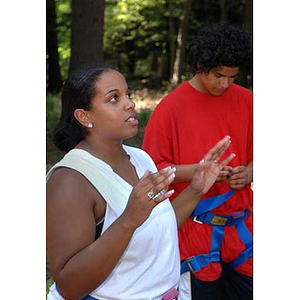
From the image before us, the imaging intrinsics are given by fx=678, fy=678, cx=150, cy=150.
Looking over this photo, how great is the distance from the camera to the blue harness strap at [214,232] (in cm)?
326

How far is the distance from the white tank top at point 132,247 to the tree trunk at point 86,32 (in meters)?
7.11

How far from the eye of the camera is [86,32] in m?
9.38

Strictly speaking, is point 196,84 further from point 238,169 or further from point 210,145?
point 238,169

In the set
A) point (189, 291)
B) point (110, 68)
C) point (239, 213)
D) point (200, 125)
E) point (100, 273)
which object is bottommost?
point (189, 291)

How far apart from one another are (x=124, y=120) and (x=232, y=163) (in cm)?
100

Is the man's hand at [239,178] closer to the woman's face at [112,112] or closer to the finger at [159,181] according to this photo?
the woman's face at [112,112]

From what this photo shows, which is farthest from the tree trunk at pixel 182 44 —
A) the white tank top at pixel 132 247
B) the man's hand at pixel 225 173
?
the white tank top at pixel 132 247

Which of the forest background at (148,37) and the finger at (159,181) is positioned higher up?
the finger at (159,181)

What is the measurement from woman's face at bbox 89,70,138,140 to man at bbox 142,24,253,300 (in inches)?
30.8

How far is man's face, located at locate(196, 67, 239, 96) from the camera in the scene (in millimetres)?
3248

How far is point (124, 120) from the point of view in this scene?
2396mm

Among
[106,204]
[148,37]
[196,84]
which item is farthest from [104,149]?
[148,37]
